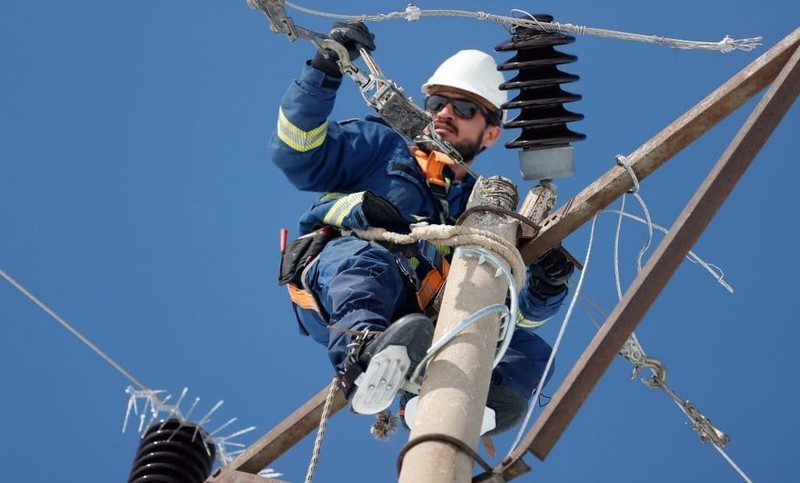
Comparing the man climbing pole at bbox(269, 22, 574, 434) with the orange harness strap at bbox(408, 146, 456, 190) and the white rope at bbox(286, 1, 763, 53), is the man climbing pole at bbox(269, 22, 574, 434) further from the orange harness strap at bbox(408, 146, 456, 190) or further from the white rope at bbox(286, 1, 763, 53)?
the white rope at bbox(286, 1, 763, 53)

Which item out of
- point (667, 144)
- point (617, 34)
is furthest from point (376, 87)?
point (667, 144)

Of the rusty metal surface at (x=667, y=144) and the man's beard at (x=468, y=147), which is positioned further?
the man's beard at (x=468, y=147)

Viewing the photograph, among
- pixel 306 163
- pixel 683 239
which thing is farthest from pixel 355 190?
pixel 683 239

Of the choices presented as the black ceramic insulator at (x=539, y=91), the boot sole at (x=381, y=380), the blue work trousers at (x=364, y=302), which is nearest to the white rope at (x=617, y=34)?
the black ceramic insulator at (x=539, y=91)

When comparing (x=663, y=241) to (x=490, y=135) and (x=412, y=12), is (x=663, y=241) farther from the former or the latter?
(x=490, y=135)

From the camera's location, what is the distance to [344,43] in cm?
541

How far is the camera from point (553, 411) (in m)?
3.84

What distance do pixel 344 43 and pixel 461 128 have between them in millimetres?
1164

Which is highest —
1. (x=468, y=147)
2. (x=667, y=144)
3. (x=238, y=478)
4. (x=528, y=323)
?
(x=468, y=147)

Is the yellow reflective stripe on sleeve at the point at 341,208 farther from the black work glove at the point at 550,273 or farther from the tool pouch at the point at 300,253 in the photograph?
the black work glove at the point at 550,273

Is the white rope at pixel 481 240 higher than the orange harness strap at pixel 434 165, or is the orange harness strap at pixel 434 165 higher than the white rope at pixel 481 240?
the orange harness strap at pixel 434 165

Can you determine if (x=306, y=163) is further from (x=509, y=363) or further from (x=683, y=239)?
(x=683, y=239)

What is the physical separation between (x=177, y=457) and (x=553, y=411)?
67.3 inches

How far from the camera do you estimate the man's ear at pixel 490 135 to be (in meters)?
6.55
